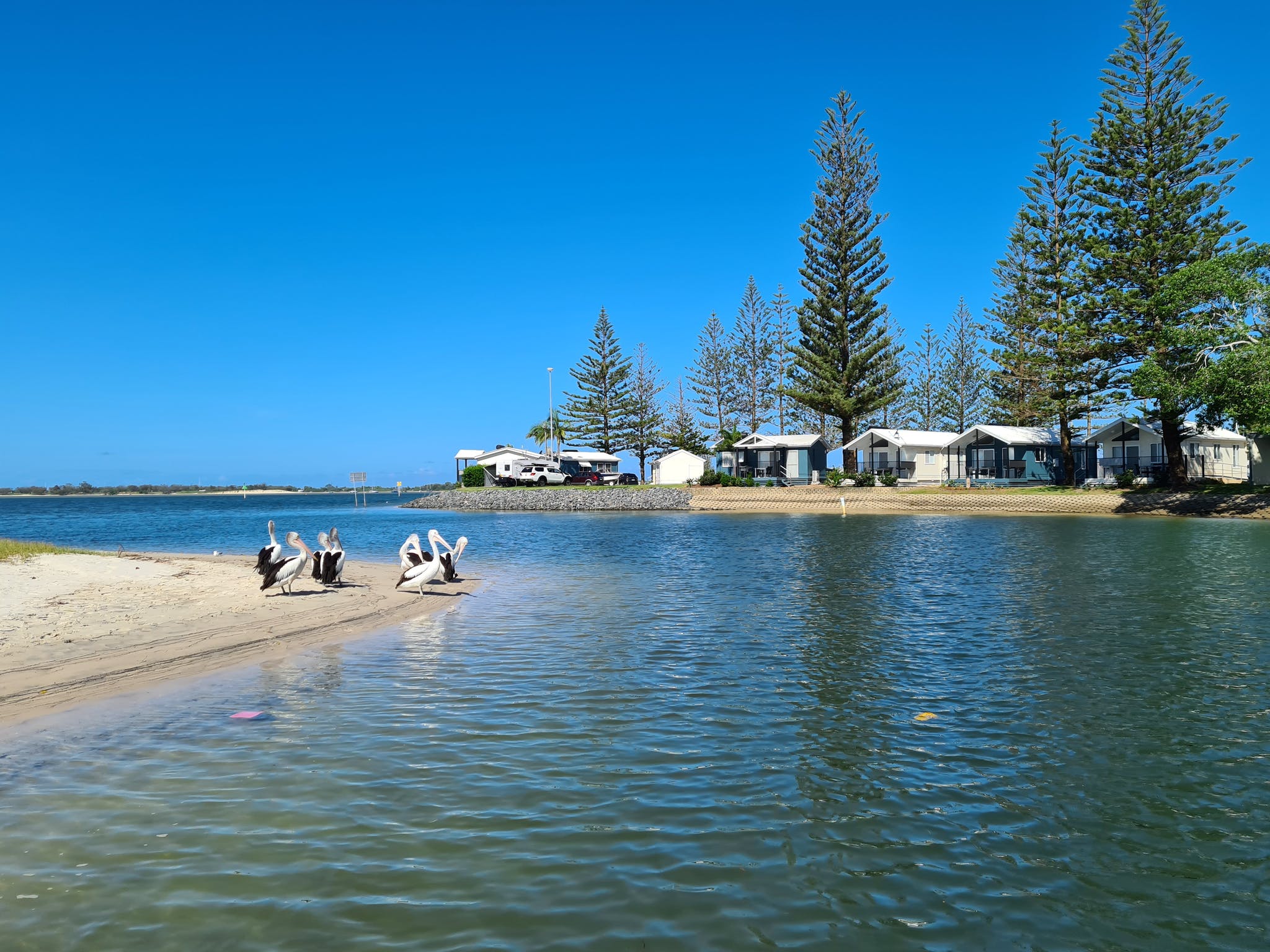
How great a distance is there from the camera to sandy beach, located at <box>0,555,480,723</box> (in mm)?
9039

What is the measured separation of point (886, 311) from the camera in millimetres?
60031

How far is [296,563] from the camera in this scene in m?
14.8

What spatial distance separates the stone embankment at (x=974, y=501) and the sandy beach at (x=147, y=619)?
36.5 metres

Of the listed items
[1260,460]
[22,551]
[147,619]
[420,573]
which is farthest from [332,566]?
[1260,460]

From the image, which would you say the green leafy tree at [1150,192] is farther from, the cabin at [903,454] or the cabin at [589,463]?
the cabin at [589,463]

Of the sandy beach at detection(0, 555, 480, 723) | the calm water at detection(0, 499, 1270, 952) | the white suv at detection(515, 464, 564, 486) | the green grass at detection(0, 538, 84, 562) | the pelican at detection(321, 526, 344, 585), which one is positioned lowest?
the calm water at detection(0, 499, 1270, 952)

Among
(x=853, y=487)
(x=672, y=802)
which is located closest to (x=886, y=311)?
(x=853, y=487)

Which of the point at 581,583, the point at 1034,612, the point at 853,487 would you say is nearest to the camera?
the point at 1034,612

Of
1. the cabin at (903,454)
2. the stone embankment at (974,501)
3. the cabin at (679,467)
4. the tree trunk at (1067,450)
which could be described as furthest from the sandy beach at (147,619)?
the cabin at (679,467)

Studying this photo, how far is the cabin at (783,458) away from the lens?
67.1 meters

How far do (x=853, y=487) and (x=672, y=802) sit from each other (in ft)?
Answer: 169

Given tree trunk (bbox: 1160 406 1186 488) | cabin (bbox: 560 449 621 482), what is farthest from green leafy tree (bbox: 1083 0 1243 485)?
cabin (bbox: 560 449 621 482)

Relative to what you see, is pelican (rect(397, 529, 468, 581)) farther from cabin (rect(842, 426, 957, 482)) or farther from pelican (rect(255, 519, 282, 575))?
cabin (rect(842, 426, 957, 482))

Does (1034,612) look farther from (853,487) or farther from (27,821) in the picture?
(853,487)
